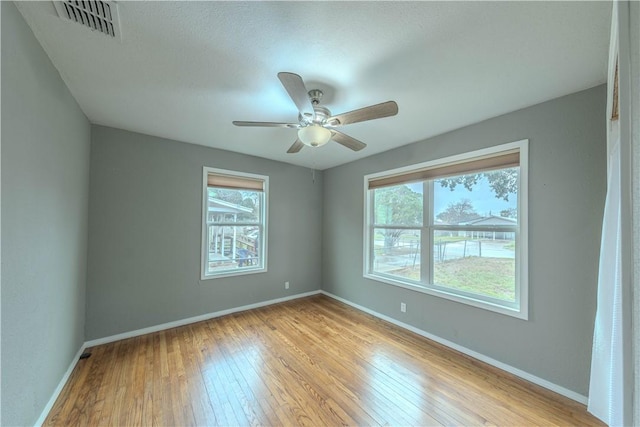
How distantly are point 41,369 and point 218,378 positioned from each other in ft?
3.84

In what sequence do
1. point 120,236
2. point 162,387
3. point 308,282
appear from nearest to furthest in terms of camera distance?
point 162,387
point 120,236
point 308,282

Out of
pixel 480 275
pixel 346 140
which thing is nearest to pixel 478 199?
pixel 480 275

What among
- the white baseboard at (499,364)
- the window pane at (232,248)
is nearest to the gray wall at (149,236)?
the window pane at (232,248)

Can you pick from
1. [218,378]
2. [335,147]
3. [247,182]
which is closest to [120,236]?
[247,182]

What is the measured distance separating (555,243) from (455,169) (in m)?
1.11

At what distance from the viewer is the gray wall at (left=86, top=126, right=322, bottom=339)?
8.80 ft

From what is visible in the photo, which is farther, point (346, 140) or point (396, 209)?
point (396, 209)

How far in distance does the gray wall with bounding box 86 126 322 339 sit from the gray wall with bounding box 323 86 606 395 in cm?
298

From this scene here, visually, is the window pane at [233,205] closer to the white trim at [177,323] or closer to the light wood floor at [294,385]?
the white trim at [177,323]

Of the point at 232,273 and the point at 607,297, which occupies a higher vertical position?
the point at 607,297

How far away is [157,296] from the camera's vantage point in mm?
3010

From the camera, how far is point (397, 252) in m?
3.43

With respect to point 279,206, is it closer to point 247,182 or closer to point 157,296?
point 247,182

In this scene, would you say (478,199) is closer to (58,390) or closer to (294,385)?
(294,385)
